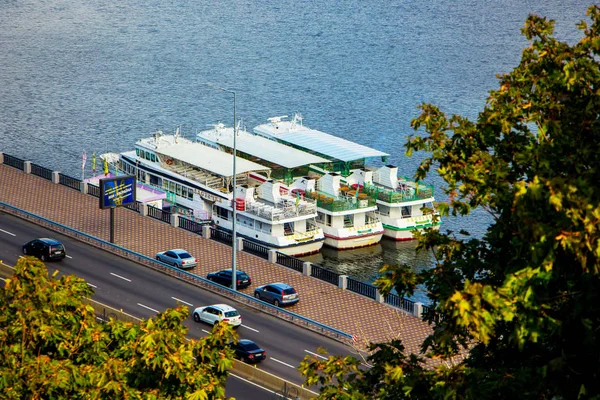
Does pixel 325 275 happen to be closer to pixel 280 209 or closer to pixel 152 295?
pixel 152 295

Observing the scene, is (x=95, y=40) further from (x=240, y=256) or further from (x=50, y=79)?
(x=240, y=256)

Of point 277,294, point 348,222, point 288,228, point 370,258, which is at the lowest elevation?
point 370,258

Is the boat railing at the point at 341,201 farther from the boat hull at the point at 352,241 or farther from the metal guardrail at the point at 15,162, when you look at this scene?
the metal guardrail at the point at 15,162

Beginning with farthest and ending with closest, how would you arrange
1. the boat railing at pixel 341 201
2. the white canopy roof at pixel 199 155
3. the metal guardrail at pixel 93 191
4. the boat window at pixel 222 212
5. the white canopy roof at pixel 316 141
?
the white canopy roof at pixel 316 141, the white canopy roof at pixel 199 155, the boat window at pixel 222 212, the boat railing at pixel 341 201, the metal guardrail at pixel 93 191

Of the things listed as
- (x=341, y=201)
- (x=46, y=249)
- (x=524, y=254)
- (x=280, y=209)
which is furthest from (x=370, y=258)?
(x=524, y=254)

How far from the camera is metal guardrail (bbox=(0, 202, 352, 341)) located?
178 feet

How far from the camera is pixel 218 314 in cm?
5347

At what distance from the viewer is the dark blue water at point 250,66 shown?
346 ft

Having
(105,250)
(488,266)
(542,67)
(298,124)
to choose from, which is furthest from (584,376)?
(298,124)

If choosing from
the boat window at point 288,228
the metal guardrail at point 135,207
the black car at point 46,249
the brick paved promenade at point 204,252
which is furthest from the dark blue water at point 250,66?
the black car at point 46,249

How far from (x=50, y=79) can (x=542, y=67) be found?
104 m

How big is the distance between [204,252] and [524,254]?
46.5m

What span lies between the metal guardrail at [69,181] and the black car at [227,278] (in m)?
20.3

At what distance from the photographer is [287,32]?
151 m
